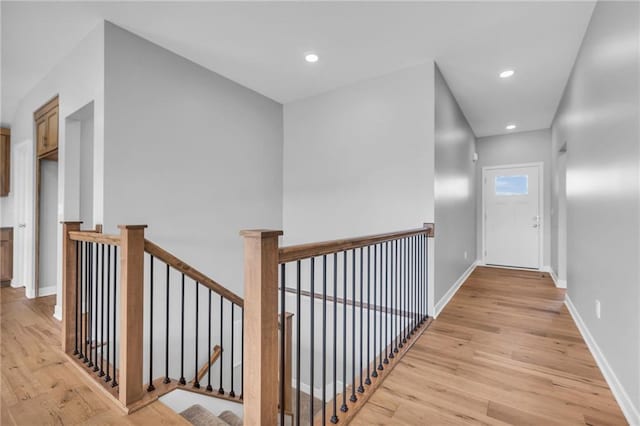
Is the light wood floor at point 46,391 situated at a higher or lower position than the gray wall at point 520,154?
lower

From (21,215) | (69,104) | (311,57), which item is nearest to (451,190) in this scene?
(311,57)

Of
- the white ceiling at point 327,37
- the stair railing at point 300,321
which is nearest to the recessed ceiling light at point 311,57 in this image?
the white ceiling at point 327,37

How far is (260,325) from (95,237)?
150 centimetres

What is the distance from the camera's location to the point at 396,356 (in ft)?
7.16

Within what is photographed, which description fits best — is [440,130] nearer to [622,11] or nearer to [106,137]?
[622,11]

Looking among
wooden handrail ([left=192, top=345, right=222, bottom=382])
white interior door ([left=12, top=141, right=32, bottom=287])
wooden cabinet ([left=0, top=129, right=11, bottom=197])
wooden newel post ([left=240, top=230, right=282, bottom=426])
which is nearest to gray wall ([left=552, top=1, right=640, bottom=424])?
wooden newel post ([left=240, top=230, right=282, bottom=426])

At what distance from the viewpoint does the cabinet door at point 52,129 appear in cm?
305

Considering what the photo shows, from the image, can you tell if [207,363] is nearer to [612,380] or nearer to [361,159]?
[361,159]

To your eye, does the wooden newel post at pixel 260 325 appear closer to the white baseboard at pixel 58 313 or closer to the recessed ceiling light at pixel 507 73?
the white baseboard at pixel 58 313

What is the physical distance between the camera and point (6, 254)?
4.19 m

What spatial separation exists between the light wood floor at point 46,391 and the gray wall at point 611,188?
2.42 meters

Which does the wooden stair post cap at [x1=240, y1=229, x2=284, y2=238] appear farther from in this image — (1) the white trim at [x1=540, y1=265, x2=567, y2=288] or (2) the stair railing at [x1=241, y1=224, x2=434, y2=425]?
(1) the white trim at [x1=540, y1=265, x2=567, y2=288]

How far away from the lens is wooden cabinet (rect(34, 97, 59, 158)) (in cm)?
307

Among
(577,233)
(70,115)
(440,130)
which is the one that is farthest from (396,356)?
(70,115)
